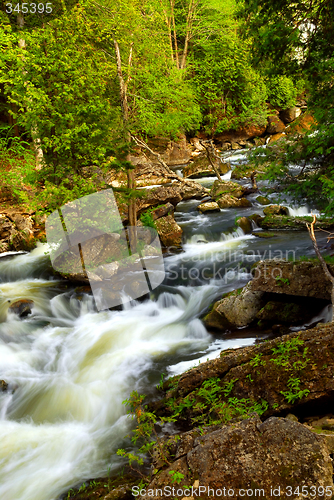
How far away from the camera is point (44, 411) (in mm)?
5340

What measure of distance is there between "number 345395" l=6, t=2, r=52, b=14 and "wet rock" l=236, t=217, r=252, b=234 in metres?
9.60

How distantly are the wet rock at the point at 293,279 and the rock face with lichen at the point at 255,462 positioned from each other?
334cm

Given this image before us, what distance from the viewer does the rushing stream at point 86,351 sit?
4.40m

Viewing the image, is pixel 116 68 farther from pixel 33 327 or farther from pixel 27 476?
pixel 27 476

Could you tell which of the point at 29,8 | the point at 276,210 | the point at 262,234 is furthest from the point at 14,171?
the point at 276,210

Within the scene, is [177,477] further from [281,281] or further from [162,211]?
[162,211]

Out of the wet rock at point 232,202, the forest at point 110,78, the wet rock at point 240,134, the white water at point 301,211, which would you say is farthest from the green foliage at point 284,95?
the white water at point 301,211

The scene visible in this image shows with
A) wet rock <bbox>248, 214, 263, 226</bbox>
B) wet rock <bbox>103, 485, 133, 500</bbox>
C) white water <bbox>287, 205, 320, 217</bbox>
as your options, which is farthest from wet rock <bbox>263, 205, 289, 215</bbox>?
wet rock <bbox>103, 485, 133, 500</bbox>

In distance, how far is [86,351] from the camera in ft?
22.8

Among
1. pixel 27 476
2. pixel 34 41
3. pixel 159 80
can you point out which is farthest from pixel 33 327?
pixel 159 80

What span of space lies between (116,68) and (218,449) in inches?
442

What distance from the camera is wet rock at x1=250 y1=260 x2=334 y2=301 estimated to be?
5.51 meters

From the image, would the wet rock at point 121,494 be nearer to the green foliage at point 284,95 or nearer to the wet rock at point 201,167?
the wet rock at point 201,167

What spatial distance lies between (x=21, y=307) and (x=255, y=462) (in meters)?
7.58
